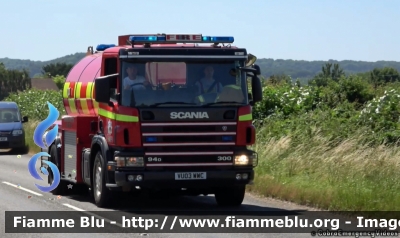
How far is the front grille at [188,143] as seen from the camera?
13938 millimetres

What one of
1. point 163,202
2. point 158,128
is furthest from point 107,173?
point 163,202

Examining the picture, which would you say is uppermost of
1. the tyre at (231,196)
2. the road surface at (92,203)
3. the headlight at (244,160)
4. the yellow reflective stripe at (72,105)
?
the yellow reflective stripe at (72,105)

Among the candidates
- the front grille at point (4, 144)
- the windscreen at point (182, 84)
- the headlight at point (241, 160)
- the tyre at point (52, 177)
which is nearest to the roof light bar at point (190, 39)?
the windscreen at point (182, 84)

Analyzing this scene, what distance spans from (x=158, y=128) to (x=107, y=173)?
1.17 metres

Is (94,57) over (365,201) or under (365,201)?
over

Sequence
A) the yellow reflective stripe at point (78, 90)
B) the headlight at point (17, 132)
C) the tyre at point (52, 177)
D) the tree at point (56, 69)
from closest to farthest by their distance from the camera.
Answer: the yellow reflective stripe at point (78, 90) < the tyre at point (52, 177) < the headlight at point (17, 132) < the tree at point (56, 69)

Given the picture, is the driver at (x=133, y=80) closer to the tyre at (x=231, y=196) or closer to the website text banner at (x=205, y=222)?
the website text banner at (x=205, y=222)

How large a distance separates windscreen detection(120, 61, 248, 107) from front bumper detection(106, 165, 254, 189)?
1100mm

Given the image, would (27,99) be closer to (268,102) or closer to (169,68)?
(268,102)

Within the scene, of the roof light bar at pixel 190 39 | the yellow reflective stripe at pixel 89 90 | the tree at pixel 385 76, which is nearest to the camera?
the roof light bar at pixel 190 39

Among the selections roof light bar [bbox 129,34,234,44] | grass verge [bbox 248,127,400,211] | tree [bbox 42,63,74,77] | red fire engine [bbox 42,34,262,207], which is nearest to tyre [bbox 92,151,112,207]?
red fire engine [bbox 42,34,262,207]

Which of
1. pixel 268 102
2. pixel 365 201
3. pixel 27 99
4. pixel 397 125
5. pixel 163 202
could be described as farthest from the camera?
pixel 27 99

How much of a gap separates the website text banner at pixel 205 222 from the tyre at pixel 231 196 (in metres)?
0.78

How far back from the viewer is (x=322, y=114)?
23453 mm
